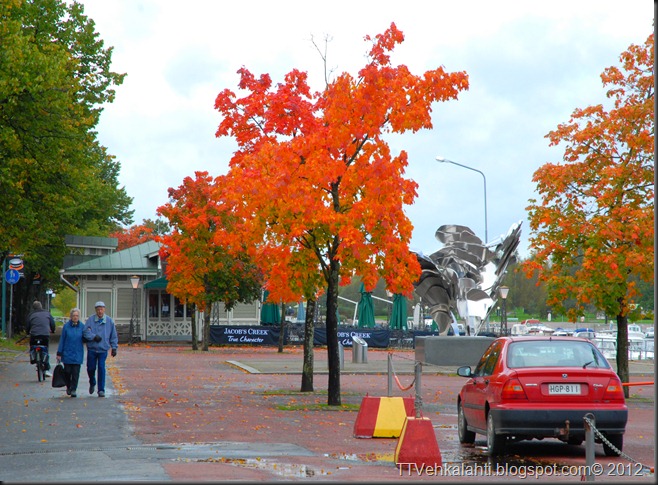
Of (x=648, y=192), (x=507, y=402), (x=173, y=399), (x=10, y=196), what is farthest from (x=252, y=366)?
(x=507, y=402)

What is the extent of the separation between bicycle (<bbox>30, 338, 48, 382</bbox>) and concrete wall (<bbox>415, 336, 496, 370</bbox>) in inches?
589

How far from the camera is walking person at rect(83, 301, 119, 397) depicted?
19.9 meters

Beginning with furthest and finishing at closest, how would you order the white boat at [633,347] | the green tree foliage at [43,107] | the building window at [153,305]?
1. the building window at [153,305]
2. the white boat at [633,347]
3. the green tree foliage at [43,107]

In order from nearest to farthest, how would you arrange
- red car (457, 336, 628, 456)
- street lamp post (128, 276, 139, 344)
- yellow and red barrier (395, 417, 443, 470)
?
yellow and red barrier (395, 417, 443, 470) → red car (457, 336, 628, 456) → street lamp post (128, 276, 139, 344)

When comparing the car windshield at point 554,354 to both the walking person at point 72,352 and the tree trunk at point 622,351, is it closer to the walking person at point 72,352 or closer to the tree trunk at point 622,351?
the walking person at point 72,352

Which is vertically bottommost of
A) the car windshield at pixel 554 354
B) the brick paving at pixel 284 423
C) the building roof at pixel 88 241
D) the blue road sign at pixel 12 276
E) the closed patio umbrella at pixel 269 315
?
the brick paving at pixel 284 423

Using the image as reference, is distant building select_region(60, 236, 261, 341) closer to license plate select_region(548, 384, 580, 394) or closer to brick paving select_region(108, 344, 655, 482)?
brick paving select_region(108, 344, 655, 482)

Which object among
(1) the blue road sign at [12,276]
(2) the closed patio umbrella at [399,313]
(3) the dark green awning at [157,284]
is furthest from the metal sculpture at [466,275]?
(1) the blue road sign at [12,276]

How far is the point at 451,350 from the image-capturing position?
35.0 metres

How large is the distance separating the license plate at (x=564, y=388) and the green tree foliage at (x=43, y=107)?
54.0ft

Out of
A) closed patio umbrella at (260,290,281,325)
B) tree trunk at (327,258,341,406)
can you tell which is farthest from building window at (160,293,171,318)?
tree trunk at (327,258,341,406)

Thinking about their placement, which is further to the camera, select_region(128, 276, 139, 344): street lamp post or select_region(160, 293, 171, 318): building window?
select_region(160, 293, 171, 318): building window

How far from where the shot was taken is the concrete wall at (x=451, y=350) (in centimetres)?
3456

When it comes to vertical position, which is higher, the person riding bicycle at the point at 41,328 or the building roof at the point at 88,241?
the building roof at the point at 88,241
